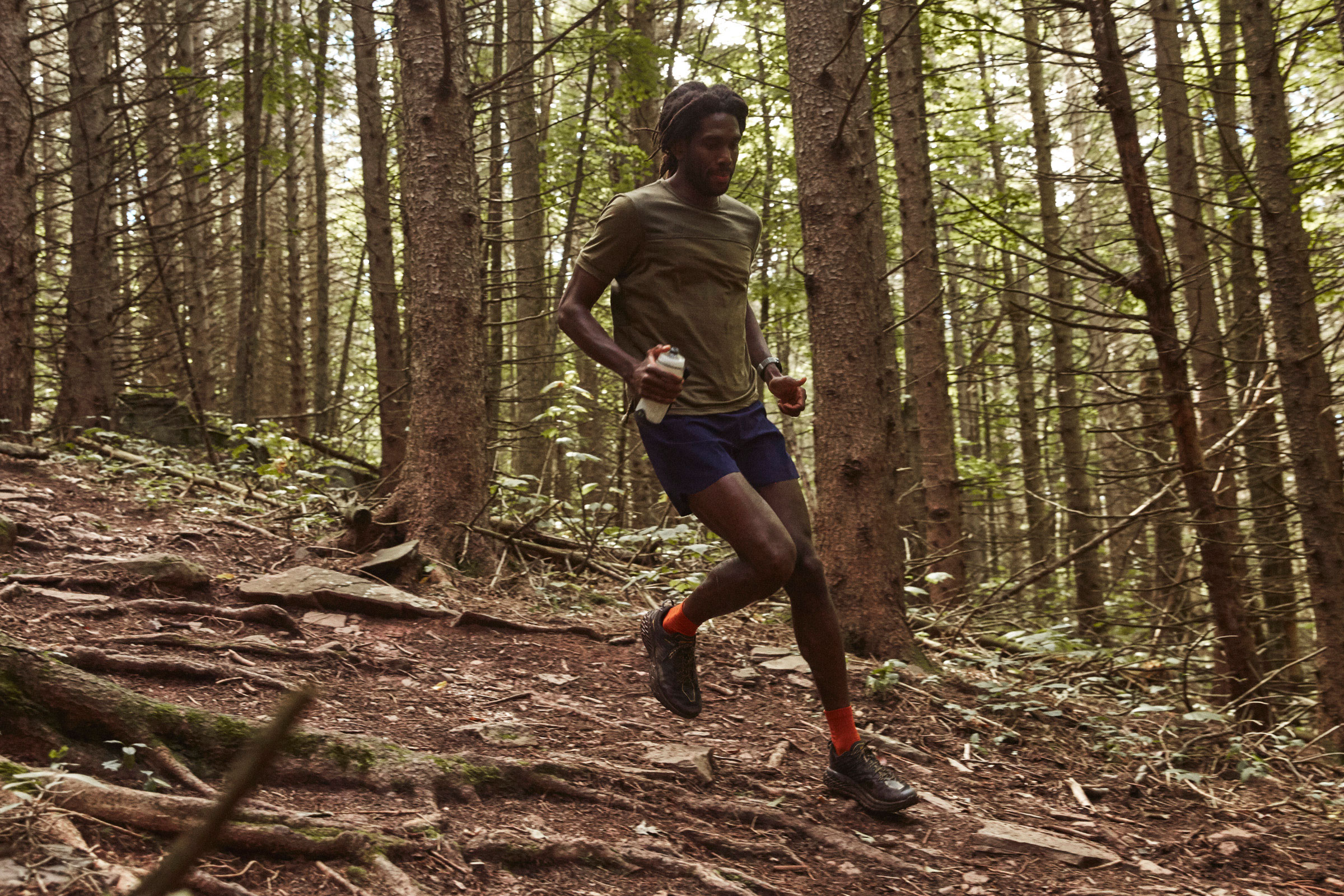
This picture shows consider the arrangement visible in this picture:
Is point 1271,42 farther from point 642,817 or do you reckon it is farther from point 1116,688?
point 642,817

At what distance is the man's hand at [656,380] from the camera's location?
310 cm

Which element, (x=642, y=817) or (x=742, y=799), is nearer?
(x=642, y=817)

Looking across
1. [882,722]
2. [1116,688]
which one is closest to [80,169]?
[882,722]

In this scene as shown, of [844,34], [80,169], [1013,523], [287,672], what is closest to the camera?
[287,672]

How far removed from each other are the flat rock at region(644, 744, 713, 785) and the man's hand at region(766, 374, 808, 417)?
1.39 m

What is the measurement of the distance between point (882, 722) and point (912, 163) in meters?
7.09

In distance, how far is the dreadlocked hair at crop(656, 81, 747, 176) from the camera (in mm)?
3416

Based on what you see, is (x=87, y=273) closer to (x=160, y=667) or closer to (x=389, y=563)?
(x=389, y=563)

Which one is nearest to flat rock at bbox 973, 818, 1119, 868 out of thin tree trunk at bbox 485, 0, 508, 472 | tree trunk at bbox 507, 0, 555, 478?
thin tree trunk at bbox 485, 0, 508, 472

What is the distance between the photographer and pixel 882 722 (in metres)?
4.71

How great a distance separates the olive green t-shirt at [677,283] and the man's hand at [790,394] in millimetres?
139

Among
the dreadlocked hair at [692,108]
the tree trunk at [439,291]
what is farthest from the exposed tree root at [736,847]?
the tree trunk at [439,291]

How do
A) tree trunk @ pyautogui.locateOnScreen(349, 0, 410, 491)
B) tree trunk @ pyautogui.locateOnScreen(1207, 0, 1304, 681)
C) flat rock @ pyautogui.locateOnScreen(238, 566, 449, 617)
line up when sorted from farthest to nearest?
tree trunk @ pyautogui.locateOnScreen(349, 0, 410, 491) < tree trunk @ pyautogui.locateOnScreen(1207, 0, 1304, 681) < flat rock @ pyautogui.locateOnScreen(238, 566, 449, 617)

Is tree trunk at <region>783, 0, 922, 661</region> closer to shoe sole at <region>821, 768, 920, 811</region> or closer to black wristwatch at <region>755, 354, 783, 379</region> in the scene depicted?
black wristwatch at <region>755, 354, 783, 379</region>
